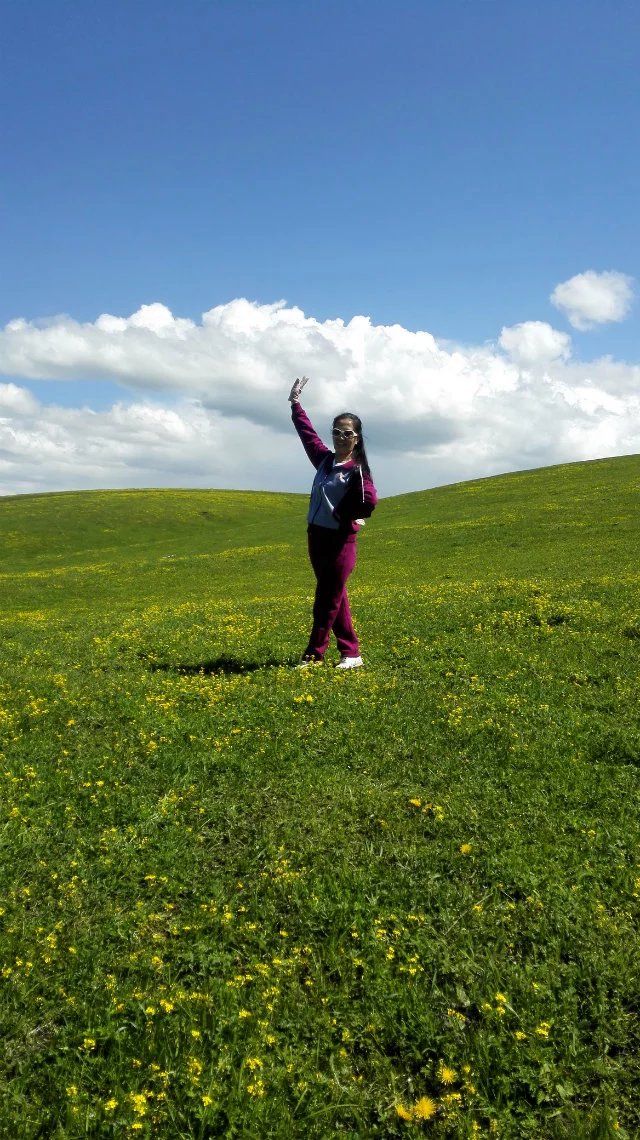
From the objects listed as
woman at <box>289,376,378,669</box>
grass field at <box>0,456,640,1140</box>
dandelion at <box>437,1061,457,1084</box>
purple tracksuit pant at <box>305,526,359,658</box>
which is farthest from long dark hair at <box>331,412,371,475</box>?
dandelion at <box>437,1061,457,1084</box>

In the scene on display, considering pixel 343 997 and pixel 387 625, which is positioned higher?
pixel 387 625

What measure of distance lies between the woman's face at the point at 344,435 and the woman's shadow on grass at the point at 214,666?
415cm

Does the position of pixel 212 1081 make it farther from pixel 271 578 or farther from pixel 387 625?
pixel 271 578

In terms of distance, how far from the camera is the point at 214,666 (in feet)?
43.5

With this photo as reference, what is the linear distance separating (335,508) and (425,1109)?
8404 mm

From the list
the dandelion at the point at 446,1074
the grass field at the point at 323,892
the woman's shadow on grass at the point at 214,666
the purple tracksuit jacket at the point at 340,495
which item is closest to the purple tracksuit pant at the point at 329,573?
the purple tracksuit jacket at the point at 340,495

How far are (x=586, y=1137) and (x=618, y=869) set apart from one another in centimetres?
266

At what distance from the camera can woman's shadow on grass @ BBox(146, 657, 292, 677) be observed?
12.8 meters

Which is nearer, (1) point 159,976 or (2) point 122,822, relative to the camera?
(1) point 159,976

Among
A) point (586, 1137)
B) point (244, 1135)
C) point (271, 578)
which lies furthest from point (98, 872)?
point (271, 578)

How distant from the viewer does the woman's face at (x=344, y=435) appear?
11461mm

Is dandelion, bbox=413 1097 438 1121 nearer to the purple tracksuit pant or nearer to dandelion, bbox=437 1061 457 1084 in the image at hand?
dandelion, bbox=437 1061 457 1084

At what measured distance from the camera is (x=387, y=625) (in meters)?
16.6

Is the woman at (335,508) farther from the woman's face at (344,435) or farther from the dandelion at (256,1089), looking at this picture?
the dandelion at (256,1089)
